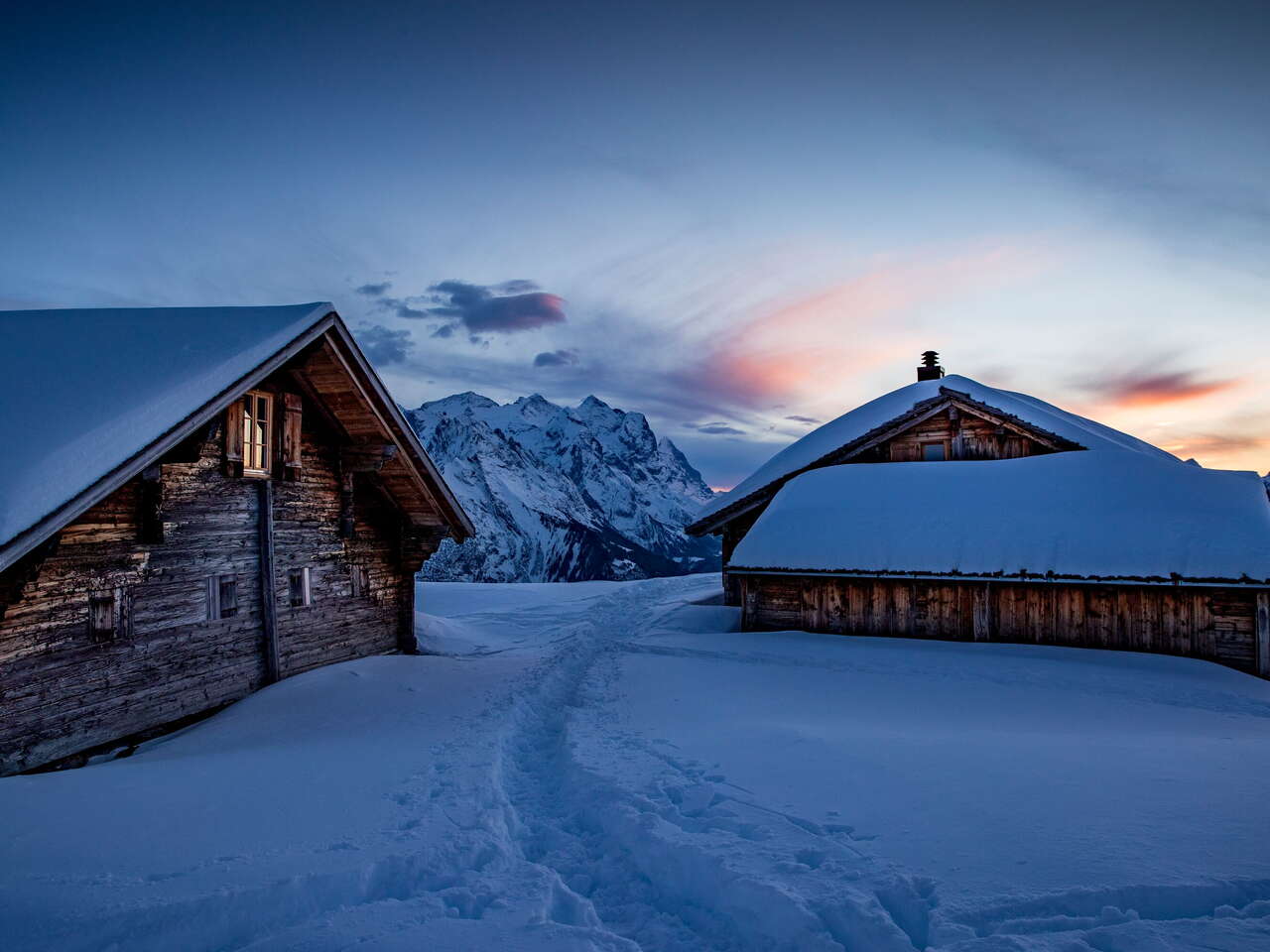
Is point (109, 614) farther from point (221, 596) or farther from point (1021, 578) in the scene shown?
point (1021, 578)

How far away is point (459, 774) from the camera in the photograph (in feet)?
23.5

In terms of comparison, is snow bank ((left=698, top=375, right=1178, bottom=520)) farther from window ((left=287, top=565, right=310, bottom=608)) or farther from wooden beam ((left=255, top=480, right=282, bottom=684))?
wooden beam ((left=255, top=480, right=282, bottom=684))

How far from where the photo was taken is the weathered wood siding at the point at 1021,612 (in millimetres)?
12492

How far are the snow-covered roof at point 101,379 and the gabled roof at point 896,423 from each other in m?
13.0

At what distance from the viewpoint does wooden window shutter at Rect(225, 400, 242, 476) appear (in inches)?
418

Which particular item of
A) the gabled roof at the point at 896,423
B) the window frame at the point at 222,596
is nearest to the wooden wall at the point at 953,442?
the gabled roof at the point at 896,423

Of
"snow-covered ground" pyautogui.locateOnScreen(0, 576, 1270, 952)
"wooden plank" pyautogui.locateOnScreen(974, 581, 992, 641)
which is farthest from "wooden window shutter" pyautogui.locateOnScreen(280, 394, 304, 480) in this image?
"wooden plank" pyautogui.locateOnScreen(974, 581, 992, 641)

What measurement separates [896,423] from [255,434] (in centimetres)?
1643

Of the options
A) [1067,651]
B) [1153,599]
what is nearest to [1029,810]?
[1067,651]

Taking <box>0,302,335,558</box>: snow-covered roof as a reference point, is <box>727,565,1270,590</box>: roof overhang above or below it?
below

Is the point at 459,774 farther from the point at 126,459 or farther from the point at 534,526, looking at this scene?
the point at 534,526

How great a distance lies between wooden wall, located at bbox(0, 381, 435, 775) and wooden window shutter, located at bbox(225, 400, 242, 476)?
160mm

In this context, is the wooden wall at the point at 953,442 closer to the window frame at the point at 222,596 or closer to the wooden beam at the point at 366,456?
the wooden beam at the point at 366,456

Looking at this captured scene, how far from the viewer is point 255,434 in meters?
11.3
